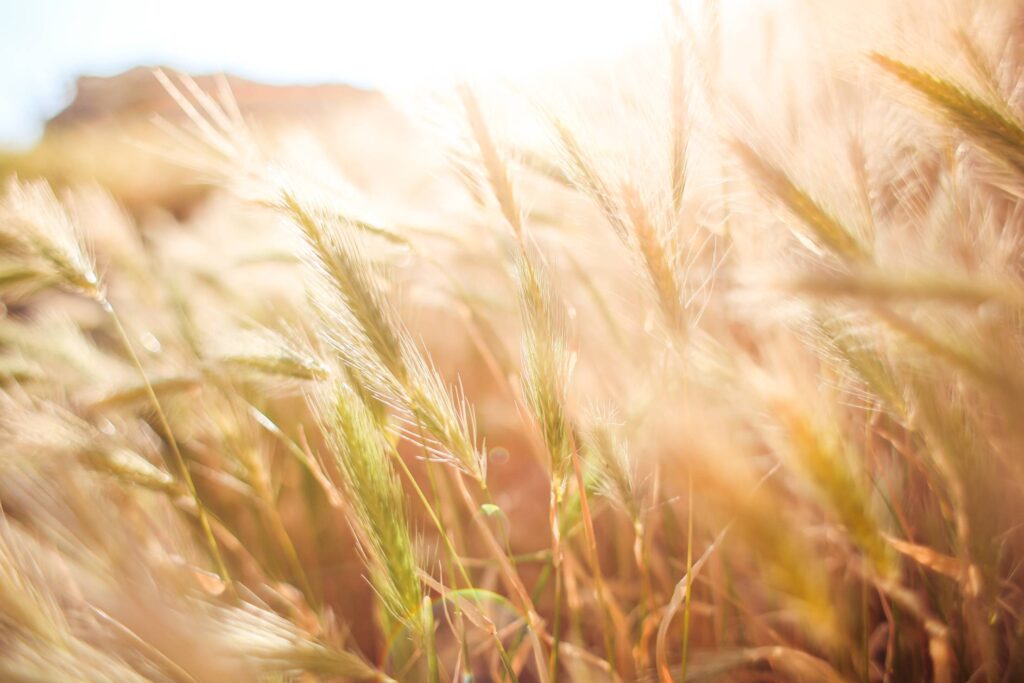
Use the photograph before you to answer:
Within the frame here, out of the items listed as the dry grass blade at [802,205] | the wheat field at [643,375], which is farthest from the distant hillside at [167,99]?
the dry grass blade at [802,205]

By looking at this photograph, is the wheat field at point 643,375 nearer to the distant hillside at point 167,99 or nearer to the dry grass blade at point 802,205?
the dry grass blade at point 802,205

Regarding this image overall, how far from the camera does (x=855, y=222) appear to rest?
514 mm

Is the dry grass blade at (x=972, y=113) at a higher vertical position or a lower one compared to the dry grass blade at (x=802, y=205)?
higher

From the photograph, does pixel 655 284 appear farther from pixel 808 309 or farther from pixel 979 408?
pixel 979 408

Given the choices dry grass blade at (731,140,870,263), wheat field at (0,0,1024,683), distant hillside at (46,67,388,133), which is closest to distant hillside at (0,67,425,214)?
distant hillside at (46,67,388,133)

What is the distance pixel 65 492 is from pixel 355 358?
0.94 feet

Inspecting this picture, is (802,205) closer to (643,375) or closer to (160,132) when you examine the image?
(643,375)

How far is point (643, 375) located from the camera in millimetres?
786

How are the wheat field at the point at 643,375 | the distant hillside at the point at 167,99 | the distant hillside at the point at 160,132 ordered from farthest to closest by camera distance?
the distant hillside at the point at 167,99
the distant hillside at the point at 160,132
the wheat field at the point at 643,375

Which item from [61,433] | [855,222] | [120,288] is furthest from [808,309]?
[120,288]

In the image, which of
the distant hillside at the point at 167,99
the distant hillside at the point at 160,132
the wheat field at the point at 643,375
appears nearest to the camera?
the wheat field at the point at 643,375

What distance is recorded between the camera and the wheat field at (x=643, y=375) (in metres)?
0.43

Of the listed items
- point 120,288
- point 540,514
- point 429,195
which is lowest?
point 540,514

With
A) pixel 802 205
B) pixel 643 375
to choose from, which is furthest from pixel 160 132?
pixel 802 205
